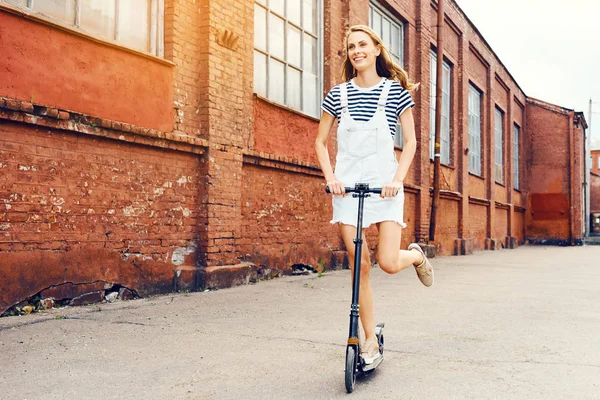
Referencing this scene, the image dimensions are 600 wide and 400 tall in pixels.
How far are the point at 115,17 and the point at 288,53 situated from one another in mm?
3439

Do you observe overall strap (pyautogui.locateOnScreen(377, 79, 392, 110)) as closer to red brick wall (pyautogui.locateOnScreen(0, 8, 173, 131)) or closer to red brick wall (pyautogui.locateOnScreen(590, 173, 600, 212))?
red brick wall (pyautogui.locateOnScreen(0, 8, 173, 131))

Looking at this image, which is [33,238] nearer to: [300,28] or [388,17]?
[300,28]

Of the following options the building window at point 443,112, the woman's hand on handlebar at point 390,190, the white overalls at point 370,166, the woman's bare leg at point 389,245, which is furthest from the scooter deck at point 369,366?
the building window at point 443,112

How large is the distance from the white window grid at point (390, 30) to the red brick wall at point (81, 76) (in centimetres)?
647

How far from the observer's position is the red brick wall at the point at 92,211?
4.87m

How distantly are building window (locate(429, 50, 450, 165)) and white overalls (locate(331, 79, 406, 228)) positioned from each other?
470 inches

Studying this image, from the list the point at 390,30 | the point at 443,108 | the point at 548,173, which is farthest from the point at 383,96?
the point at 548,173

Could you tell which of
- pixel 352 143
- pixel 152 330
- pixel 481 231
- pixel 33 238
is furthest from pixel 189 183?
pixel 481 231

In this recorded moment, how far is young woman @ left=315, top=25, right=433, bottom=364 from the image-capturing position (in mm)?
3164

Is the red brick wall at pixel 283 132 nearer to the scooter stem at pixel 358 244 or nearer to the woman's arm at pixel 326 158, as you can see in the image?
the woman's arm at pixel 326 158

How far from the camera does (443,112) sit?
53.5 ft

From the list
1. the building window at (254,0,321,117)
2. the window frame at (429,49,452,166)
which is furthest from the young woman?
the window frame at (429,49,452,166)

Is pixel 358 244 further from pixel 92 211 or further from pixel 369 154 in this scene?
pixel 92 211

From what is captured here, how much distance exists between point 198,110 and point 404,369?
175 inches
